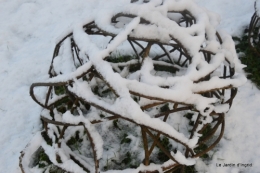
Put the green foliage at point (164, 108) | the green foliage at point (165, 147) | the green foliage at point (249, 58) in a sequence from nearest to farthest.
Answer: the green foliage at point (165, 147) < the green foliage at point (164, 108) < the green foliage at point (249, 58)

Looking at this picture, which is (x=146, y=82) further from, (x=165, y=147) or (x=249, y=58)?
(x=249, y=58)

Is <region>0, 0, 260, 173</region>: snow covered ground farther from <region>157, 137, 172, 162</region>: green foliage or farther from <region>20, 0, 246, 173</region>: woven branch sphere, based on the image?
<region>20, 0, 246, 173</region>: woven branch sphere

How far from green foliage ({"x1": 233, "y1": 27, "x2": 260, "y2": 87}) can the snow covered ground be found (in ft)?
0.20

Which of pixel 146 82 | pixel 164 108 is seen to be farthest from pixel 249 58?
pixel 146 82

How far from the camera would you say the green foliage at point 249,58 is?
1.82 meters

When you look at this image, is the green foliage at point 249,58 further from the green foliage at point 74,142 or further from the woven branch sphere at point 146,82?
the green foliage at point 74,142

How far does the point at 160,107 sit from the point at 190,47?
0.68 m

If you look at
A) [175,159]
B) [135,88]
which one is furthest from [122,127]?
[135,88]

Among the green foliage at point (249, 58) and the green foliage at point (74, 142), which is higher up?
the green foliage at point (249, 58)

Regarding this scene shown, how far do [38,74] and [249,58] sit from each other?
1.42m

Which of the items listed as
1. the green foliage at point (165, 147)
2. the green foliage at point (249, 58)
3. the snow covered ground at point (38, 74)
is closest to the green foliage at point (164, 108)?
the green foliage at point (165, 147)

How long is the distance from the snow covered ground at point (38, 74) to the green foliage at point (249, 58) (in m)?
0.06

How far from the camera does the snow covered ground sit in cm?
150

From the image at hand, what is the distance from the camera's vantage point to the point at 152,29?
104 centimetres
